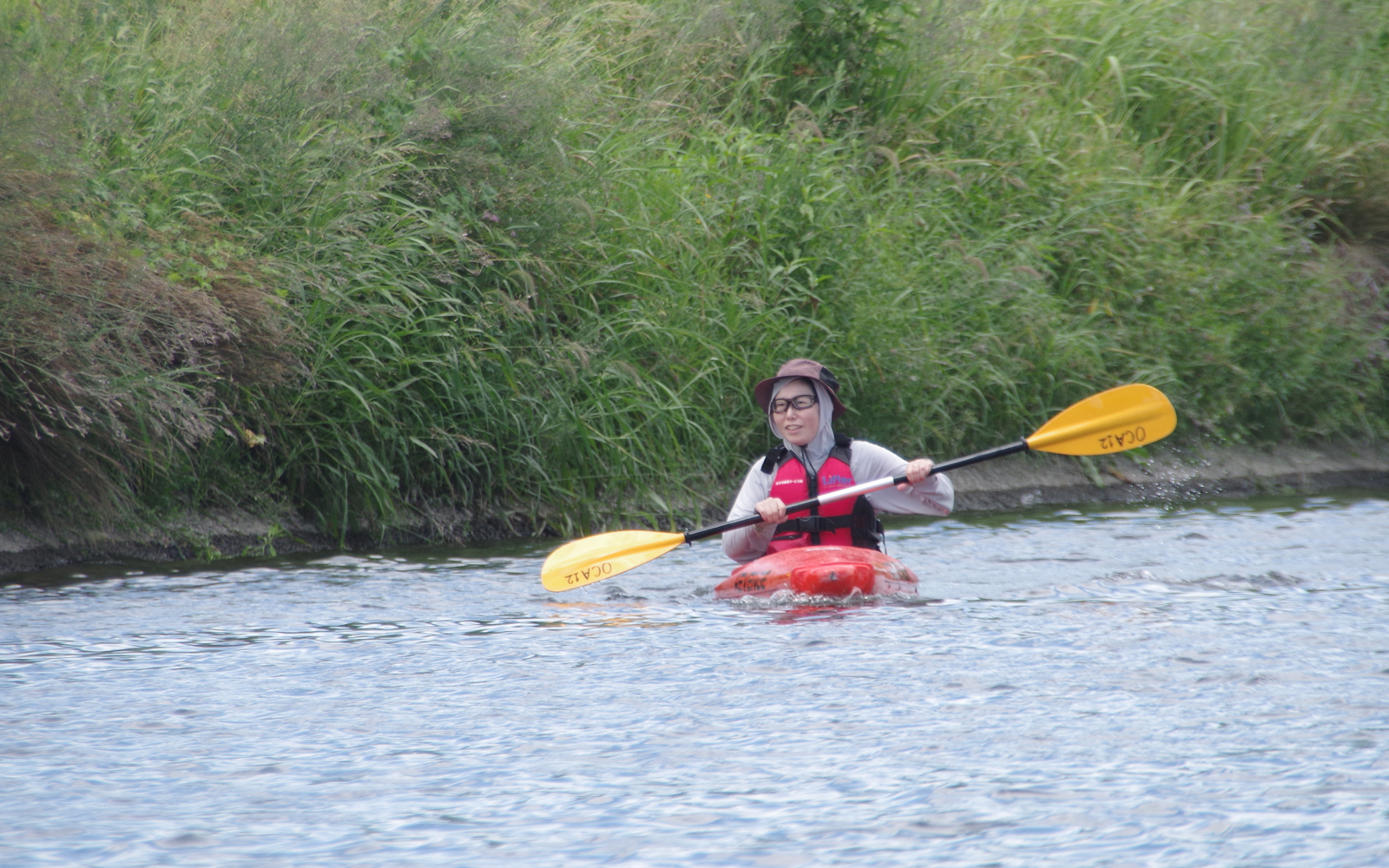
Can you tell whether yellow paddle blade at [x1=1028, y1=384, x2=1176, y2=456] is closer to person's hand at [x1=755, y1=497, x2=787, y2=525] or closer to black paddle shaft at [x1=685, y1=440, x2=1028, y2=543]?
black paddle shaft at [x1=685, y1=440, x2=1028, y2=543]

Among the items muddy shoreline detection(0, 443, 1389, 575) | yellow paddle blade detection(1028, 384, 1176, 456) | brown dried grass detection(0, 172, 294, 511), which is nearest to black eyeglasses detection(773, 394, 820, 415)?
yellow paddle blade detection(1028, 384, 1176, 456)

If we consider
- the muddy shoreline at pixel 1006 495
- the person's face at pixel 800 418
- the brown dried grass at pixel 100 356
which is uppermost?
the brown dried grass at pixel 100 356

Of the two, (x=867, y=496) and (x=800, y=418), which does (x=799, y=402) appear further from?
(x=867, y=496)

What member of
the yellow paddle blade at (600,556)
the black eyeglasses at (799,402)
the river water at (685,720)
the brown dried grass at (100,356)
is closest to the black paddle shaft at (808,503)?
the yellow paddle blade at (600,556)

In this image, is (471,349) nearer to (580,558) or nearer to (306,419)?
(306,419)

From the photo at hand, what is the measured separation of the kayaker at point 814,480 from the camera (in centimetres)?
576

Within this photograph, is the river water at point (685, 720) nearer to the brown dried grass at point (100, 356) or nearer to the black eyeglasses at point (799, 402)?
the brown dried grass at point (100, 356)

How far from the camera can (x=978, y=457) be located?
5.72 meters

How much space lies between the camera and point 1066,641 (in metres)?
4.62

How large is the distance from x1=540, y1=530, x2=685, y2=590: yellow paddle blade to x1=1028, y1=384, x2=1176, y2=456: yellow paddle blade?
5.66 ft

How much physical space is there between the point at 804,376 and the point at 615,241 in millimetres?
2604

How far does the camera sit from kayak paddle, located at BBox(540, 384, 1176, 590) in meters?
5.63

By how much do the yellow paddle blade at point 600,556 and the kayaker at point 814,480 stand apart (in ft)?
0.99

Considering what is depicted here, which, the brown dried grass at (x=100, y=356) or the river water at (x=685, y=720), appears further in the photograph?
the brown dried grass at (x=100, y=356)
